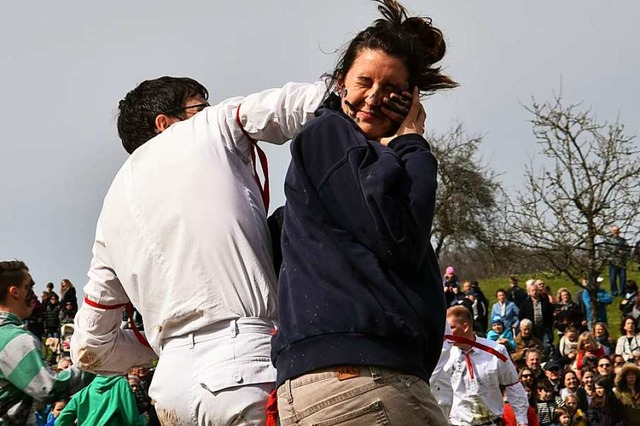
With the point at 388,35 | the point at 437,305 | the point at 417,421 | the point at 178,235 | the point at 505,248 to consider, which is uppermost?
the point at 388,35

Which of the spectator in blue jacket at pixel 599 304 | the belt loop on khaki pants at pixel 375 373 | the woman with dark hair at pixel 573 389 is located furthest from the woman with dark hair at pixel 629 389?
the belt loop on khaki pants at pixel 375 373

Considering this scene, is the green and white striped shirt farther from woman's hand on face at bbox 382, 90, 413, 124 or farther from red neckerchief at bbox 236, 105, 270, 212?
woman's hand on face at bbox 382, 90, 413, 124

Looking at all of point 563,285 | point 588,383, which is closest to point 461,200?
point 563,285

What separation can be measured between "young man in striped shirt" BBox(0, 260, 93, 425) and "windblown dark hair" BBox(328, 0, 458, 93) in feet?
11.8

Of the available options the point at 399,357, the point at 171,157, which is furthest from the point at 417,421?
the point at 171,157

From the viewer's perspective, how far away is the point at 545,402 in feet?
52.4

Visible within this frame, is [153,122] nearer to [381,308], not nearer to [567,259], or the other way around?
[381,308]

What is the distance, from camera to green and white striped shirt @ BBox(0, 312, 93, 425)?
681 cm

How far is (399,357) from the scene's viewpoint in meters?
3.31

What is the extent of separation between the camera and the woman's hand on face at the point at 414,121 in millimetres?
3551

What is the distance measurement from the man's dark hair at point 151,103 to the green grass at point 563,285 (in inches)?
856

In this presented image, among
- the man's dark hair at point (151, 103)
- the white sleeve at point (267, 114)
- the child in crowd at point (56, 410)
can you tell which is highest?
the man's dark hair at point (151, 103)

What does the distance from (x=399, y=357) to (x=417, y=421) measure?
185mm

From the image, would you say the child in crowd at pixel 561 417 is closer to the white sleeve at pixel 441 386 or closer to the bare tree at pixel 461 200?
the white sleeve at pixel 441 386
